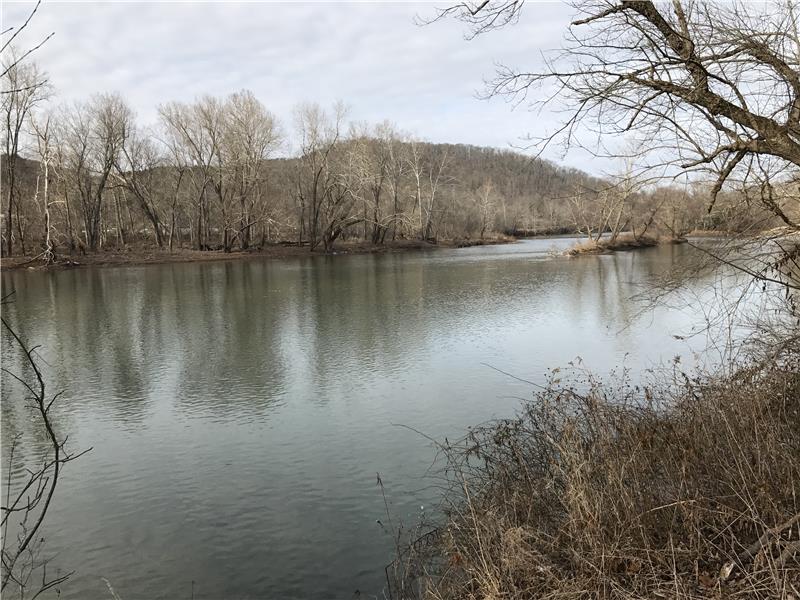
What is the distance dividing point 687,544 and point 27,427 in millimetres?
8441

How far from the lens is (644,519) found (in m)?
3.83

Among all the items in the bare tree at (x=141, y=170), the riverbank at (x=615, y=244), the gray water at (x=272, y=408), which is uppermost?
the bare tree at (x=141, y=170)

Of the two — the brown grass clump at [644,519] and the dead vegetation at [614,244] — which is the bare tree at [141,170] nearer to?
the dead vegetation at [614,244]

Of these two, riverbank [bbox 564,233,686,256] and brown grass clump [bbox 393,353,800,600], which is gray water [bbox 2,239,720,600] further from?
riverbank [bbox 564,233,686,256]

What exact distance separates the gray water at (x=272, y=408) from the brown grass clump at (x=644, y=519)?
0.86 m

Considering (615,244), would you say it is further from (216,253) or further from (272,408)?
(272,408)

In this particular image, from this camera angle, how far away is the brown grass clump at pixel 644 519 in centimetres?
322

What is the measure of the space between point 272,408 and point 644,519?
6260mm

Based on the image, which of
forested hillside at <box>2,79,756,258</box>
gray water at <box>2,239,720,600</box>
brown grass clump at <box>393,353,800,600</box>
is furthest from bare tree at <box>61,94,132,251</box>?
brown grass clump at <box>393,353,800,600</box>

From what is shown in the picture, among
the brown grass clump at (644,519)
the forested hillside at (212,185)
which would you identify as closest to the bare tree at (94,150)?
the forested hillside at (212,185)

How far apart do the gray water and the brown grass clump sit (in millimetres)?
863

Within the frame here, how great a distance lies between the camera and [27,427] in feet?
27.1

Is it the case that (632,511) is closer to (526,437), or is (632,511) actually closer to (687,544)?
(687,544)

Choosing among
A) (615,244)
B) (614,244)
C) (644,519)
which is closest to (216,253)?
(614,244)
